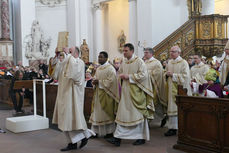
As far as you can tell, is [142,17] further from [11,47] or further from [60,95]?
[60,95]

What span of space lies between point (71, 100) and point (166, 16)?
12082mm

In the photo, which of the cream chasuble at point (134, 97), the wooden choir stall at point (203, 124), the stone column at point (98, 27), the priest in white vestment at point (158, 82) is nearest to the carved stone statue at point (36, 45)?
the stone column at point (98, 27)

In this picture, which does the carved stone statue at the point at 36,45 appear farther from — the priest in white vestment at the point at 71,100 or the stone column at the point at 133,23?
the priest in white vestment at the point at 71,100

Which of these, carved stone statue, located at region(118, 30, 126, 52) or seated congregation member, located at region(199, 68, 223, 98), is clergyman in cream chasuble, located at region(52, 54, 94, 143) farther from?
carved stone statue, located at region(118, 30, 126, 52)

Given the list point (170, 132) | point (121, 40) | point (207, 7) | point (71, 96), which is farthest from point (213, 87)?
point (121, 40)

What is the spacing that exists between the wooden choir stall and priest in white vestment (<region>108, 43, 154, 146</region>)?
67cm

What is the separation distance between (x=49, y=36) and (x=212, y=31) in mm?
11765

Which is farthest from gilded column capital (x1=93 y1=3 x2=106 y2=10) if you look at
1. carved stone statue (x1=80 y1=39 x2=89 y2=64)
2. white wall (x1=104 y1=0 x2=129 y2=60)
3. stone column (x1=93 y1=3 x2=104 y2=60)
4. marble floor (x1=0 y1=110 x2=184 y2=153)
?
marble floor (x1=0 y1=110 x2=184 y2=153)

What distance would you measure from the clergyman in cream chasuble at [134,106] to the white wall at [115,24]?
15302 millimetres

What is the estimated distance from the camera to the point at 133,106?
5.81 m

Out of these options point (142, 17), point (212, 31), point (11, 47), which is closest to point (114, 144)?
point (212, 31)

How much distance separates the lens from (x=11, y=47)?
20.0m

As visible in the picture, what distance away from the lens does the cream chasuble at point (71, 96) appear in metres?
5.41

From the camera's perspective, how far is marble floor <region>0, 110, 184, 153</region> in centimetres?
564
